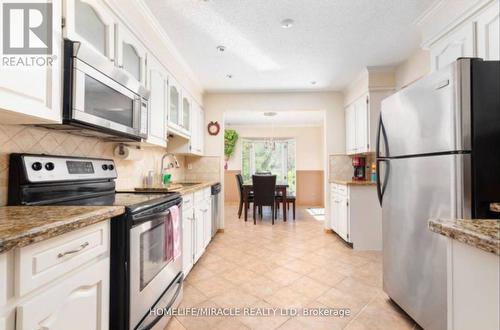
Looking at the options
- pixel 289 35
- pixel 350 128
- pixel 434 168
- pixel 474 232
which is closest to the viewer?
pixel 474 232

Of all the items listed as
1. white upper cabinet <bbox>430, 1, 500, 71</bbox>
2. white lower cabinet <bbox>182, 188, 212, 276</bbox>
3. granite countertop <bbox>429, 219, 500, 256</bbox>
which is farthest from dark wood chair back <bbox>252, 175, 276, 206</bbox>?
granite countertop <bbox>429, 219, 500, 256</bbox>

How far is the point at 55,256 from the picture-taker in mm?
819

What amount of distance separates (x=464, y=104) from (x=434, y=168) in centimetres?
37

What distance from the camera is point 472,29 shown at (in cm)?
167

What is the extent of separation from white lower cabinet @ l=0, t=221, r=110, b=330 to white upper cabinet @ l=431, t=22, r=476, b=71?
2.51m

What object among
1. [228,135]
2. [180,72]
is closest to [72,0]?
[180,72]

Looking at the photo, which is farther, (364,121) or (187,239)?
(364,121)

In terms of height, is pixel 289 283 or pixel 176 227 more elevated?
pixel 176 227

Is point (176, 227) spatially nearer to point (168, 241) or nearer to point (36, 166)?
point (168, 241)

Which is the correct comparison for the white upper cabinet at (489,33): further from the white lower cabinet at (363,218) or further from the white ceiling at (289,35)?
the white lower cabinet at (363,218)

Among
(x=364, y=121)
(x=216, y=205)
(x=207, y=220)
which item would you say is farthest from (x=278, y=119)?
(x=207, y=220)

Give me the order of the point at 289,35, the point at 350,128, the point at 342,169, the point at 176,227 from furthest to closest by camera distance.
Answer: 1. the point at 342,169
2. the point at 350,128
3. the point at 289,35
4. the point at 176,227

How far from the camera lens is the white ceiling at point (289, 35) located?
6.48 ft

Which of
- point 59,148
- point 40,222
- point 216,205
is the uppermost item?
point 59,148
